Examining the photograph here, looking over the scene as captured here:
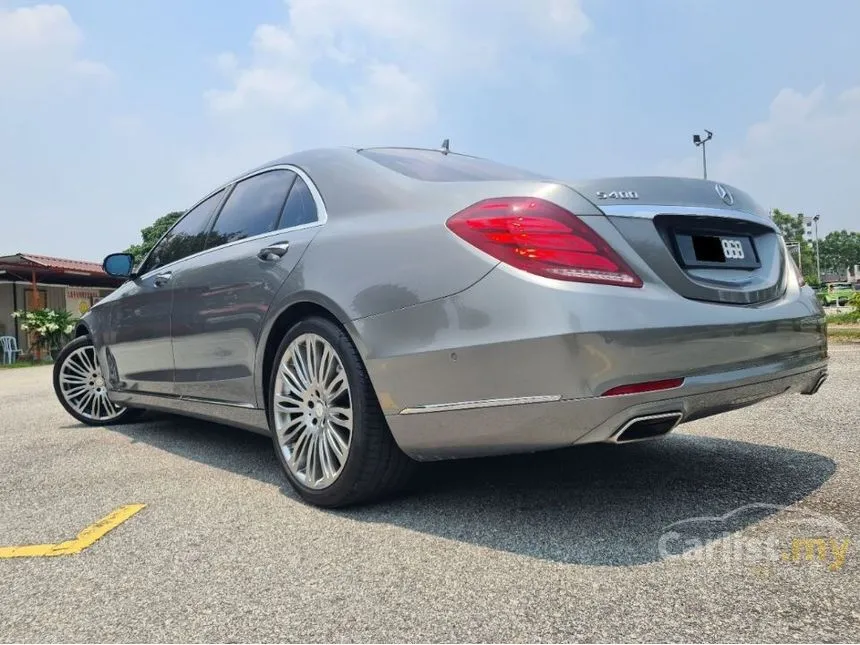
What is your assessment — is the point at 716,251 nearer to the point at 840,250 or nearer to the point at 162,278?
the point at 162,278

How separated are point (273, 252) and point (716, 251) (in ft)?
5.97

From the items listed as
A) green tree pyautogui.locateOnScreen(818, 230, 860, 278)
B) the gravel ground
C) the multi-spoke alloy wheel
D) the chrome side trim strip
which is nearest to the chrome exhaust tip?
the chrome side trim strip

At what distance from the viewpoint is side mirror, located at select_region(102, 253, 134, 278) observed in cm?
470

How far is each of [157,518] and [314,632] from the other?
4.12ft

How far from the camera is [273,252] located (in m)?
3.07

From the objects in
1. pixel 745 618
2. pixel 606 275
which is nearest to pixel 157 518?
pixel 606 275

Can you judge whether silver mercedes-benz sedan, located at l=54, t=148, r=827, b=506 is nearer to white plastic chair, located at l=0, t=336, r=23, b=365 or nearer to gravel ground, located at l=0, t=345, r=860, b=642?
gravel ground, located at l=0, t=345, r=860, b=642

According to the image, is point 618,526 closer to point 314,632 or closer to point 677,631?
point 677,631

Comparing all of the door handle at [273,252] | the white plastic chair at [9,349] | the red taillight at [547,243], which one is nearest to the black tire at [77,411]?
the door handle at [273,252]

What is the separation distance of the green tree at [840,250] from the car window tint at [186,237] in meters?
131

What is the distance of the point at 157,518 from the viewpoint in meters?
2.65

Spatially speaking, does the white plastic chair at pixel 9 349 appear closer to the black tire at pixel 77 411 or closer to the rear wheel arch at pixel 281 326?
the black tire at pixel 77 411

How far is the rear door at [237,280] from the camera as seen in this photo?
3072 millimetres

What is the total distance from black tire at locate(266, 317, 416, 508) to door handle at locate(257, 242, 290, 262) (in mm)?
470
